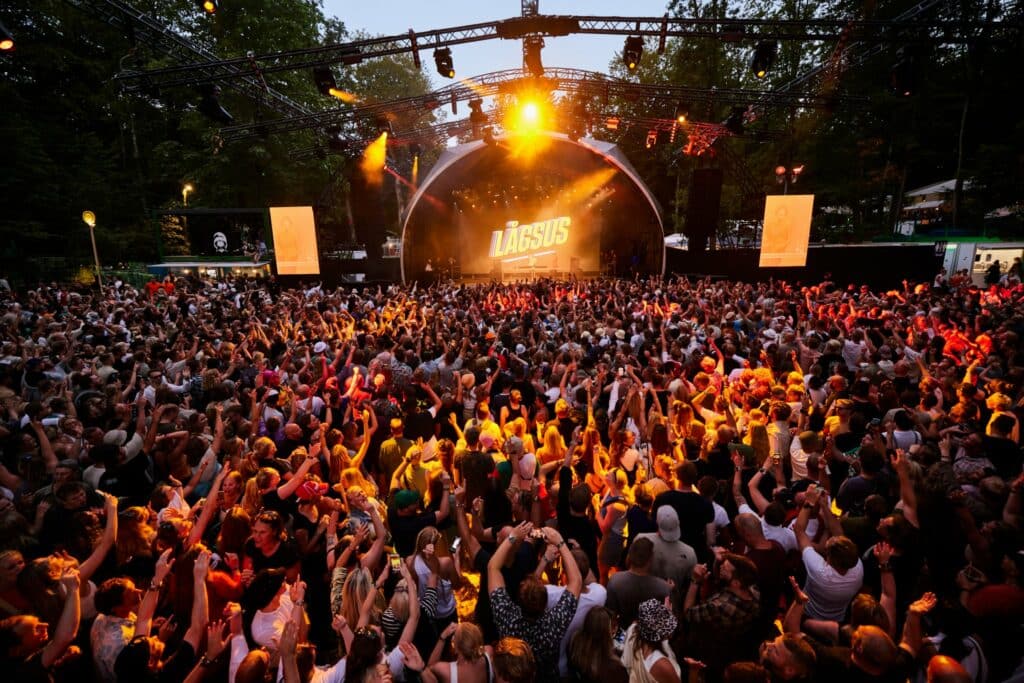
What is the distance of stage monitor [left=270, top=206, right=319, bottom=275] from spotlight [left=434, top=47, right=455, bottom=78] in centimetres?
640

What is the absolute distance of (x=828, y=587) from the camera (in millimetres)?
A: 2678

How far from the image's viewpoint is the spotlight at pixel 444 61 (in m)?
11.2

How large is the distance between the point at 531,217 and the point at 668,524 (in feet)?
76.8

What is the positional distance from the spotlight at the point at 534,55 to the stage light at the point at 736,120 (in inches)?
268

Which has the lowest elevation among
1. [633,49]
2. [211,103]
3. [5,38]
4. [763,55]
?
[5,38]

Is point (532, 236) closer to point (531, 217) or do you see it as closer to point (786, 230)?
point (531, 217)

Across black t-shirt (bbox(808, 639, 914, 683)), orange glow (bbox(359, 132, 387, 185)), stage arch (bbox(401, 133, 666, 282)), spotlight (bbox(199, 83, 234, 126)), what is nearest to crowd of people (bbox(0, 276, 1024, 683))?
black t-shirt (bbox(808, 639, 914, 683))

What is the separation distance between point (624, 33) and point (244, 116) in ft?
73.3

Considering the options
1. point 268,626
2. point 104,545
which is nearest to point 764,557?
point 268,626

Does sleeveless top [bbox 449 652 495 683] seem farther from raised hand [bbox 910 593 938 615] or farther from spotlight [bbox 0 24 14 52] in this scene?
spotlight [bbox 0 24 14 52]

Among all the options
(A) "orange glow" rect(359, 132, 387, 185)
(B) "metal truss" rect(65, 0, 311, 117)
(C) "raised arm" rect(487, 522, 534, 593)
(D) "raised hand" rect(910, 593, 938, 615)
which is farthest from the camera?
(A) "orange glow" rect(359, 132, 387, 185)

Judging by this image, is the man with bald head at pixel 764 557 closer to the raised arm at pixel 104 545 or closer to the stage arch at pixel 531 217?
the raised arm at pixel 104 545

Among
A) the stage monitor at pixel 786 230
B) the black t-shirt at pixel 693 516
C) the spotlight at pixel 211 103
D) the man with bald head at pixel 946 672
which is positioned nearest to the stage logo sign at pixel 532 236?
the stage monitor at pixel 786 230

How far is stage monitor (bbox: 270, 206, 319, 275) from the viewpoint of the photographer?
15422 millimetres
